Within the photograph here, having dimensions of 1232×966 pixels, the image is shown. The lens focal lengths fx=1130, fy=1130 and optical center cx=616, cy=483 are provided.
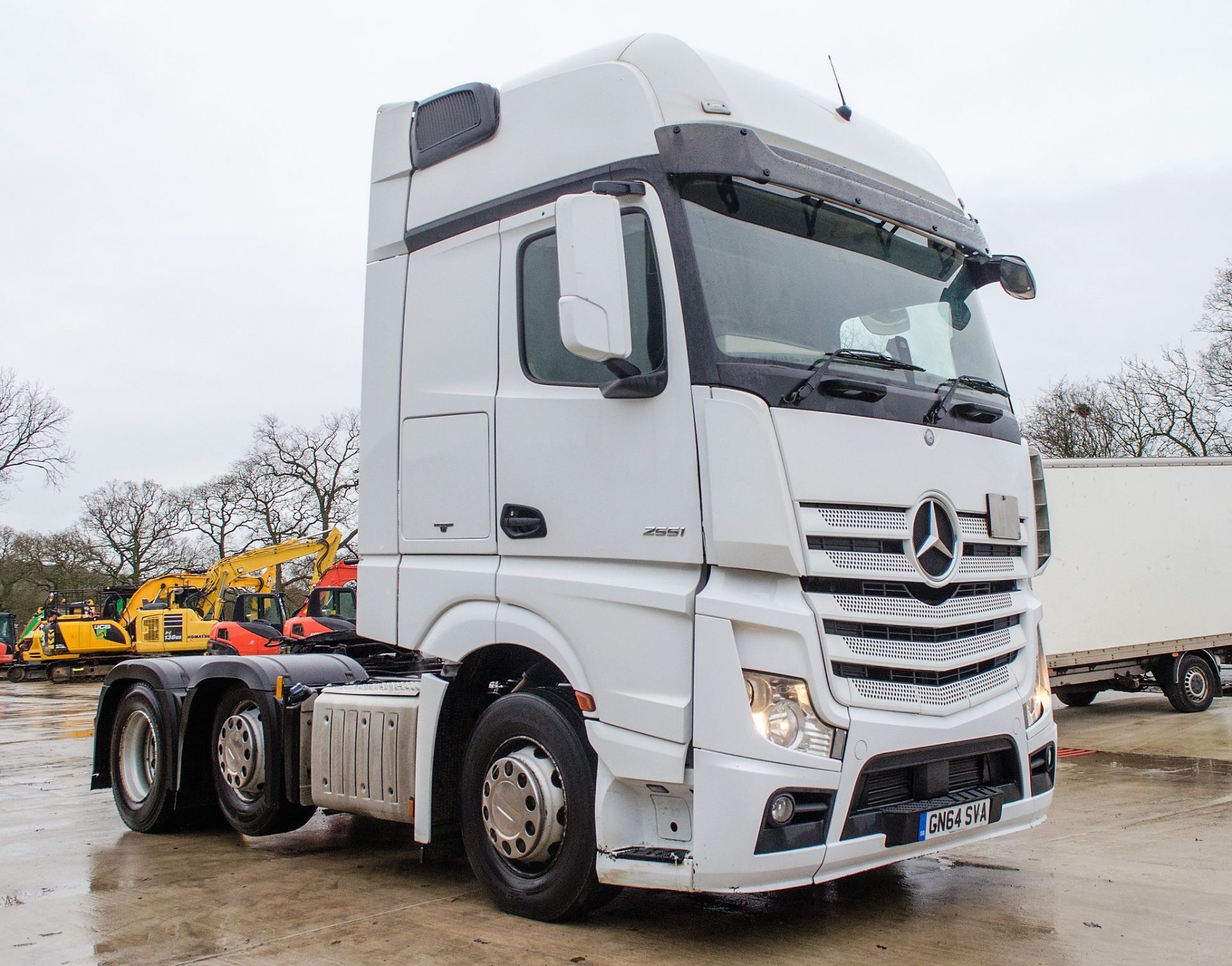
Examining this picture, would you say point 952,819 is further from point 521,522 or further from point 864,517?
point 521,522

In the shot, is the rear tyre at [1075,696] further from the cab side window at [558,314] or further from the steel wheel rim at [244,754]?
the cab side window at [558,314]

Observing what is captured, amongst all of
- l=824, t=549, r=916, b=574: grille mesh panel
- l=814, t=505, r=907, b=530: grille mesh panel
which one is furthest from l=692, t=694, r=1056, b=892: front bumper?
l=814, t=505, r=907, b=530: grille mesh panel

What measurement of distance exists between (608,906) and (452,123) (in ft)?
12.6

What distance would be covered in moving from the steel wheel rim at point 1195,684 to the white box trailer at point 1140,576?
0.05 feet

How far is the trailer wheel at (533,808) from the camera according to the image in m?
4.57

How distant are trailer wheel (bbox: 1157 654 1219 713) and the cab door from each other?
12.0 metres

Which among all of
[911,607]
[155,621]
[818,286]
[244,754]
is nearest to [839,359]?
[818,286]

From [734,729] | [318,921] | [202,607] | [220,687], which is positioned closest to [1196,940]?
[734,729]

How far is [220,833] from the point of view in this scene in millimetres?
7305

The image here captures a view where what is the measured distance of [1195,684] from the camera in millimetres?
14352

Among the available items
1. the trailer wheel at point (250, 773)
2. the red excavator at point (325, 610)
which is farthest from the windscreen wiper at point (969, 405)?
the red excavator at point (325, 610)

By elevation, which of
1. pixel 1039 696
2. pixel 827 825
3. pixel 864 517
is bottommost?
pixel 827 825

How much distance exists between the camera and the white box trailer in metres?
12.8

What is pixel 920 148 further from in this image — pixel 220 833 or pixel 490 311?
pixel 220 833
